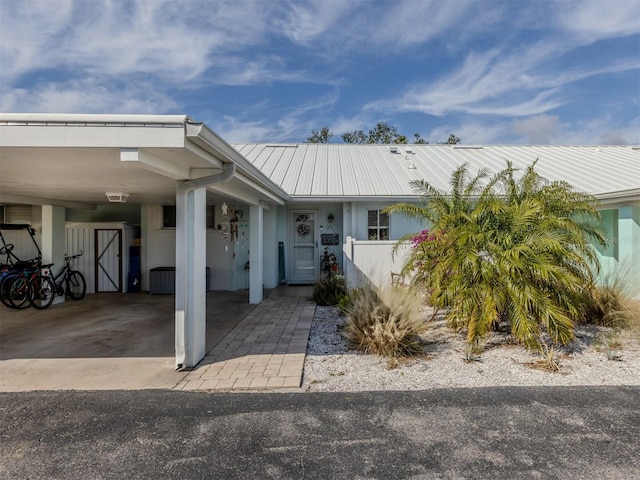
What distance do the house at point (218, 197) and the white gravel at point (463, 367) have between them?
1766 mm

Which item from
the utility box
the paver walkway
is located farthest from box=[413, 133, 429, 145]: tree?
the paver walkway

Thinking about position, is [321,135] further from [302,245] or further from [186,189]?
[186,189]

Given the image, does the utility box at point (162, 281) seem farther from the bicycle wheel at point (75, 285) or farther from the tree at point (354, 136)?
the tree at point (354, 136)

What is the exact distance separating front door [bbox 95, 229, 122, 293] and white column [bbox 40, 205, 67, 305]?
4.20ft

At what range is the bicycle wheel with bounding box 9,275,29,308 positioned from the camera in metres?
8.20

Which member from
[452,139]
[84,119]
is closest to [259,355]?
[84,119]

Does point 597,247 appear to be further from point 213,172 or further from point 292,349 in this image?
point 213,172

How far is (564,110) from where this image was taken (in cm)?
1431

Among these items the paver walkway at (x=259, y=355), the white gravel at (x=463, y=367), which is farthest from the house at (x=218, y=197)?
the white gravel at (x=463, y=367)

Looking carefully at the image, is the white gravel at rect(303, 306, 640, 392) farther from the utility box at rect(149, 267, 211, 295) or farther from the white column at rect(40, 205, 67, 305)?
the white column at rect(40, 205, 67, 305)

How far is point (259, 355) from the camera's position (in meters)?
5.09

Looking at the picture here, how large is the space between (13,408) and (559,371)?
5.88 m

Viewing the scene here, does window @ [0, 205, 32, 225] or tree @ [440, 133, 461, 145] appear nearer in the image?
window @ [0, 205, 32, 225]

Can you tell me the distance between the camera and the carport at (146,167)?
3301 mm
